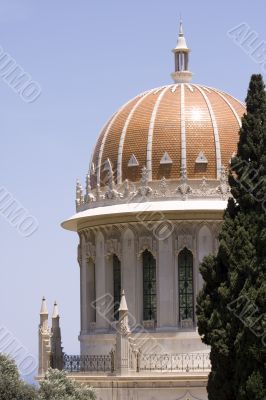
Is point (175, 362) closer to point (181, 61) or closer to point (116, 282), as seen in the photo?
point (116, 282)

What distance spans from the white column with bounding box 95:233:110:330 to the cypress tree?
29.9 feet

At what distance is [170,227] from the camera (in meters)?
44.3

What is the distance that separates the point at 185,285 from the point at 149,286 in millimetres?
1213

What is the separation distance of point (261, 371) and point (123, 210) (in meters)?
11.5

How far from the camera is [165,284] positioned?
145 feet

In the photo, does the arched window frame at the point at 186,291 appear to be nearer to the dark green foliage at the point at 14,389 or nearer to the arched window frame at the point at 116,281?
the arched window frame at the point at 116,281

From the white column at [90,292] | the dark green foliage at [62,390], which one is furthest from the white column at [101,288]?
the dark green foliage at [62,390]

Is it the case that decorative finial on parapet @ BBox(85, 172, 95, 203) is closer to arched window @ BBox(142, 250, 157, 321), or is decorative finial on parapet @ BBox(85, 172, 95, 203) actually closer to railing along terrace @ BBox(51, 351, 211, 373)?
arched window @ BBox(142, 250, 157, 321)

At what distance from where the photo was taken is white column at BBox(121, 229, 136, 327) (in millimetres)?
44781

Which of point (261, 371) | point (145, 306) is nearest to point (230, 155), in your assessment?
point (145, 306)

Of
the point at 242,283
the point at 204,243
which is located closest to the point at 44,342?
the point at 204,243

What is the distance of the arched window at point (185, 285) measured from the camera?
4444 centimetres

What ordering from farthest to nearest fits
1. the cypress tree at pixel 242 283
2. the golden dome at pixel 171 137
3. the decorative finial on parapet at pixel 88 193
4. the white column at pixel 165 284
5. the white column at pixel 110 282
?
the decorative finial on parapet at pixel 88 193, the white column at pixel 110 282, the golden dome at pixel 171 137, the white column at pixel 165 284, the cypress tree at pixel 242 283

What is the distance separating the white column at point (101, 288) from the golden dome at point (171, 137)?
2.09m
